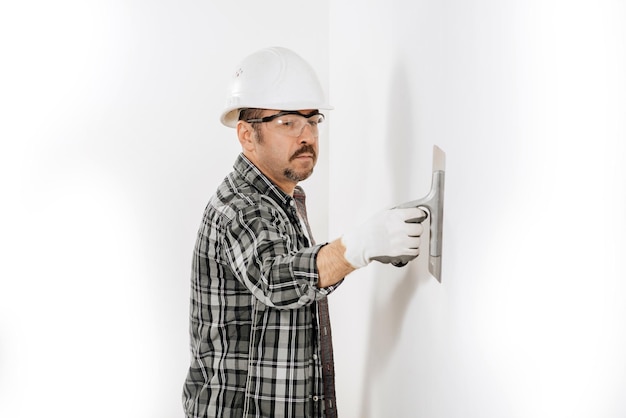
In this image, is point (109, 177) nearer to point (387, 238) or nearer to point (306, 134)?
point (306, 134)

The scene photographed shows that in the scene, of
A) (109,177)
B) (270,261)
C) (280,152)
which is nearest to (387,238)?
(270,261)

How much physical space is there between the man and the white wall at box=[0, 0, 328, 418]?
87 cm

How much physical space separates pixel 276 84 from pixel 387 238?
517 millimetres

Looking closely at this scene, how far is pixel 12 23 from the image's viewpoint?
234 centimetres

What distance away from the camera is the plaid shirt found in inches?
58.6

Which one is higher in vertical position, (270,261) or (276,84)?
(276,84)

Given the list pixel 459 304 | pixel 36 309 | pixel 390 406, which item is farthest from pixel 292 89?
pixel 36 309

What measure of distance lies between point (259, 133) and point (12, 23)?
125cm

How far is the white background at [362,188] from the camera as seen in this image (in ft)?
2.26

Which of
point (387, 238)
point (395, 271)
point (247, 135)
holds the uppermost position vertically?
point (247, 135)

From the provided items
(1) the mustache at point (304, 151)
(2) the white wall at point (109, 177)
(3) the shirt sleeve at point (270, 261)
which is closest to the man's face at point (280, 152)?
(1) the mustache at point (304, 151)

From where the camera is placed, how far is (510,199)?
2.81 feet

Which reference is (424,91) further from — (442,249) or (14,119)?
(14,119)

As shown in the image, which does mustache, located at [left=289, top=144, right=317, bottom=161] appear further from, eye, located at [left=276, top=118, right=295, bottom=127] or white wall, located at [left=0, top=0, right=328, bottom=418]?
white wall, located at [left=0, top=0, right=328, bottom=418]
